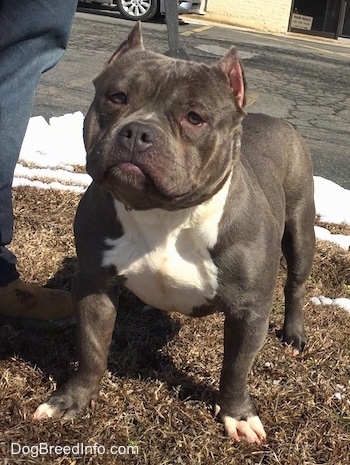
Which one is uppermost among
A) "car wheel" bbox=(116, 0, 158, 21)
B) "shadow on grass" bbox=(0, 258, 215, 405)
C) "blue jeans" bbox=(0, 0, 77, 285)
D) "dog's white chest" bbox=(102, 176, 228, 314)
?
"blue jeans" bbox=(0, 0, 77, 285)

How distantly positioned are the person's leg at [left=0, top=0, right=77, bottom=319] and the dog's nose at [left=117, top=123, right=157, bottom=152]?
934 mm

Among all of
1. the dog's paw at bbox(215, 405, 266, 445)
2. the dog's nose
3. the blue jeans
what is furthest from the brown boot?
the dog's nose

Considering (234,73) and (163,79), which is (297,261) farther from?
(163,79)

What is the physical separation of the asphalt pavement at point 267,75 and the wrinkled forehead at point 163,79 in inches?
11.1

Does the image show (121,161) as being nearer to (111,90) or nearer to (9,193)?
(111,90)

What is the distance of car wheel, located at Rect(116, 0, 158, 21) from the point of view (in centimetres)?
1445

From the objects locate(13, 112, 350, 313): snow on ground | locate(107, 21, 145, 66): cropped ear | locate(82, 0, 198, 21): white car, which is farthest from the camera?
locate(82, 0, 198, 21): white car

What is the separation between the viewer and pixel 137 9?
47.8 ft

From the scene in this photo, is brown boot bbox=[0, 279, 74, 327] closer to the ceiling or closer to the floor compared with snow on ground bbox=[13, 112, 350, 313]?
closer to the ceiling

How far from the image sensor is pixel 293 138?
3182 millimetres

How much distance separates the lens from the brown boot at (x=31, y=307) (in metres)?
3.04

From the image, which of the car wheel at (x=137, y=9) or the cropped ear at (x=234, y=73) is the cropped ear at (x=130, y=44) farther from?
the car wheel at (x=137, y=9)

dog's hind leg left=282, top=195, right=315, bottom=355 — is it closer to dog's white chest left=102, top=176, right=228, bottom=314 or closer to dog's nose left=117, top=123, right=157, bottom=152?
dog's white chest left=102, top=176, right=228, bottom=314

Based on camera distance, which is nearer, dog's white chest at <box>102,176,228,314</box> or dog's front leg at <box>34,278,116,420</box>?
dog's white chest at <box>102,176,228,314</box>
